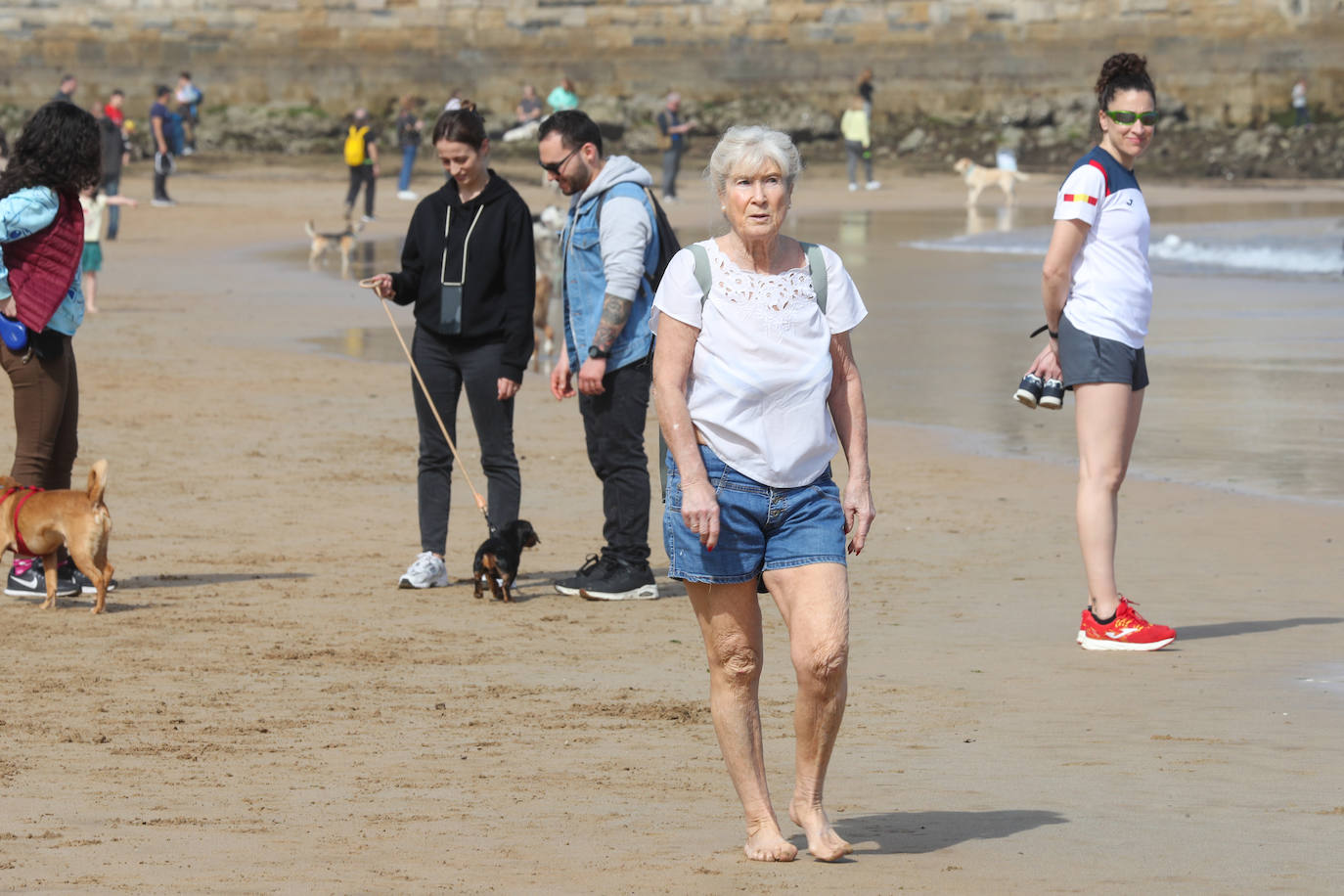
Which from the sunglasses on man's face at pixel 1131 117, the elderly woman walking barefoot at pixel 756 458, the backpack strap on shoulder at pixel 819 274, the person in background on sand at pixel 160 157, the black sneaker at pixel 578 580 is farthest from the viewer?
the person in background on sand at pixel 160 157

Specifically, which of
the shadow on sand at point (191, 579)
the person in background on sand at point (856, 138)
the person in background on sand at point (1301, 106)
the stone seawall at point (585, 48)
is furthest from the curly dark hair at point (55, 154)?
the person in background on sand at point (1301, 106)

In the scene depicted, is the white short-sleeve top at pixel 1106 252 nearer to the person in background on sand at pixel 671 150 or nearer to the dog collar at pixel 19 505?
the dog collar at pixel 19 505

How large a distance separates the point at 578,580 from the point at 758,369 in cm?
365

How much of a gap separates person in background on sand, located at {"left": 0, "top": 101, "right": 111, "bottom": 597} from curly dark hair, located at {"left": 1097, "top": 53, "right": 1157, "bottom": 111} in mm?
3751

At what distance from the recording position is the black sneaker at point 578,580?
8.15 metres

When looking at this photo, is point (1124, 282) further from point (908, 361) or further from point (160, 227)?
point (160, 227)

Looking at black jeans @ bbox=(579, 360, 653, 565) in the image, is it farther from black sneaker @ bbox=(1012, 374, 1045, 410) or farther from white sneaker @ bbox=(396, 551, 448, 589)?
black sneaker @ bbox=(1012, 374, 1045, 410)

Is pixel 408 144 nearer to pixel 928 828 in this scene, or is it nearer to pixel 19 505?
pixel 19 505

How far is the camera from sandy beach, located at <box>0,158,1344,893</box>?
4660mm

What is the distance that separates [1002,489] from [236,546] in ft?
13.4

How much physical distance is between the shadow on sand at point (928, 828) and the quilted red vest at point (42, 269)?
4046 millimetres

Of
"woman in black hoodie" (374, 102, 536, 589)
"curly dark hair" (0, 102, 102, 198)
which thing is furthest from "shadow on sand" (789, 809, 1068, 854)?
"curly dark hair" (0, 102, 102, 198)

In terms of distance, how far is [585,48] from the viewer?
50.5m

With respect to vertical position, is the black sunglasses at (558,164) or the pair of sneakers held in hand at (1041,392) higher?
the black sunglasses at (558,164)
